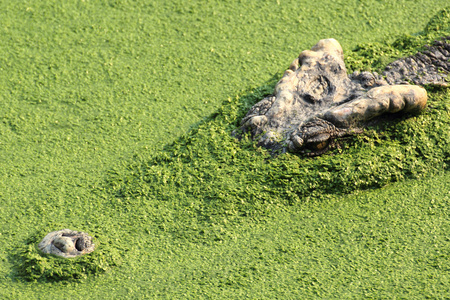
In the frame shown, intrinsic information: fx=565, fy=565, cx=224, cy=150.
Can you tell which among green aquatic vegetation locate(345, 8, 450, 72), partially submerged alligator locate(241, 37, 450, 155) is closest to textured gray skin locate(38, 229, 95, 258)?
partially submerged alligator locate(241, 37, 450, 155)

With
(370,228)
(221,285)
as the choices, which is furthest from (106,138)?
(370,228)

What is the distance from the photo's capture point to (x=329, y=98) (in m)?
2.47

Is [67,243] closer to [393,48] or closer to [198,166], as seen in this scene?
[198,166]

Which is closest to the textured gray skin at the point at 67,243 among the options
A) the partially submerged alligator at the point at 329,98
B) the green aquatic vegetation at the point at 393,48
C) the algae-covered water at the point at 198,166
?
the algae-covered water at the point at 198,166

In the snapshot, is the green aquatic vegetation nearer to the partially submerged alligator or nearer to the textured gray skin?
the partially submerged alligator

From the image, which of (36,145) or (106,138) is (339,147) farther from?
(36,145)

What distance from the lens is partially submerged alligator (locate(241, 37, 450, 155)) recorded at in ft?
7.64

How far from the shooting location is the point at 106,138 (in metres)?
2.59

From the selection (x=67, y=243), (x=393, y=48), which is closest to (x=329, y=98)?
(x=393, y=48)

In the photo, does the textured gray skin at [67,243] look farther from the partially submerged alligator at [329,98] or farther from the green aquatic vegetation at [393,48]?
the green aquatic vegetation at [393,48]

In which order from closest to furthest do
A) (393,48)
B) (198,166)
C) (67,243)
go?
(67,243) < (198,166) < (393,48)

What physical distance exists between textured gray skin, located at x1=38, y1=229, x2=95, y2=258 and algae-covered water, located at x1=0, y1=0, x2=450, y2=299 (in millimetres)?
33

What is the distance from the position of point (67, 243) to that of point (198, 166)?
2.13 feet

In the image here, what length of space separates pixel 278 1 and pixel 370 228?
1.62 m
